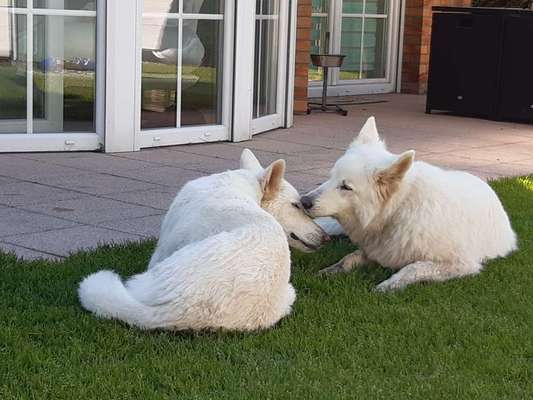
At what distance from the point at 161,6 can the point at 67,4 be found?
97 cm

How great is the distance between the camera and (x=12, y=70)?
897 centimetres

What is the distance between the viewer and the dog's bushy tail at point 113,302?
428 cm

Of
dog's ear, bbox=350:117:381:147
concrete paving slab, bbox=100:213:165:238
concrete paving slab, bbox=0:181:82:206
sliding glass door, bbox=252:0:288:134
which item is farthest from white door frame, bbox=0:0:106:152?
dog's ear, bbox=350:117:381:147

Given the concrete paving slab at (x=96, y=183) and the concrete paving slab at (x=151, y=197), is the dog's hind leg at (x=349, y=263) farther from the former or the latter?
the concrete paving slab at (x=96, y=183)

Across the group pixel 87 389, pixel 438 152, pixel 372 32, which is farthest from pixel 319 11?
pixel 87 389

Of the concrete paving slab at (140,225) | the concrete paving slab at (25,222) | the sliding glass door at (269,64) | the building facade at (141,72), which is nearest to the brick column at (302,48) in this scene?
the building facade at (141,72)

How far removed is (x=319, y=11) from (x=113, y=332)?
1183 cm

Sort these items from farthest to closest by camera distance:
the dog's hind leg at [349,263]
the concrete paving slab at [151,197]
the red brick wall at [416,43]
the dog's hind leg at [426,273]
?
the red brick wall at [416,43] < the concrete paving slab at [151,197] < the dog's hind leg at [349,263] < the dog's hind leg at [426,273]

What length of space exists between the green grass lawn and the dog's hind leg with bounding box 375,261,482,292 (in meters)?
0.06

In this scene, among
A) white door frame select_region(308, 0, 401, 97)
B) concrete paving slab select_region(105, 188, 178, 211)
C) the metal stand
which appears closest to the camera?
concrete paving slab select_region(105, 188, 178, 211)

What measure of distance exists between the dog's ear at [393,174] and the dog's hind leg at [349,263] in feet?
1.42

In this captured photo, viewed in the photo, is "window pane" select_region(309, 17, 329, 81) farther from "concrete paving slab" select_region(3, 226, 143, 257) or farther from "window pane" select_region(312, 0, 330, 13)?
"concrete paving slab" select_region(3, 226, 143, 257)

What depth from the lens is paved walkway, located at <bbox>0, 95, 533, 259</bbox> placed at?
6.33 m

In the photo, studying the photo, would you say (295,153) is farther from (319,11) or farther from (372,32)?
(372,32)
